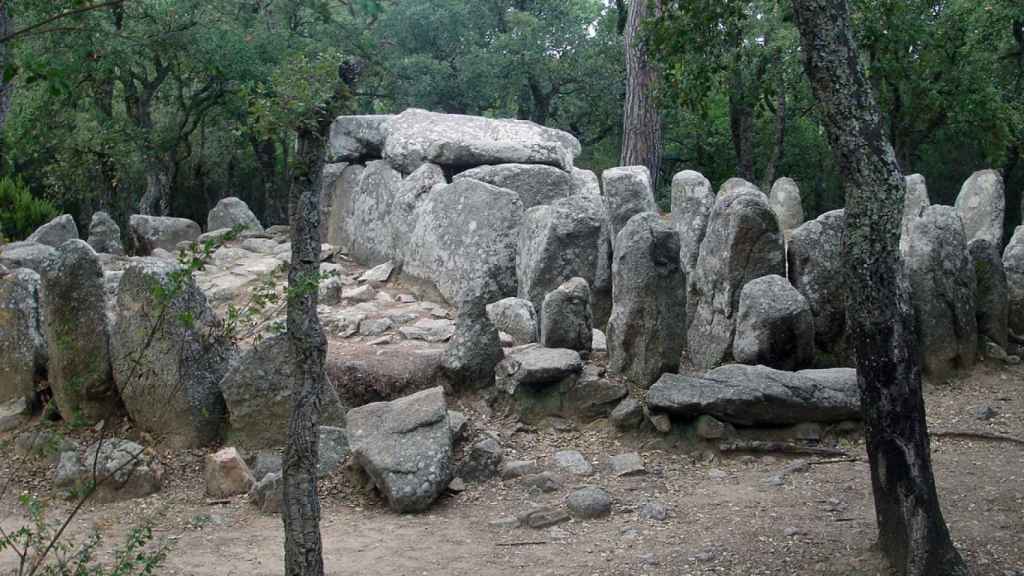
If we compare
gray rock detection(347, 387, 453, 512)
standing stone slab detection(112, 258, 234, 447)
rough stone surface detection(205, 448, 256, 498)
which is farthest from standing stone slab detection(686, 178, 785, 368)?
standing stone slab detection(112, 258, 234, 447)

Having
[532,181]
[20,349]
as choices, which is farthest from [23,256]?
[532,181]

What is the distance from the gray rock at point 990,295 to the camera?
353 inches

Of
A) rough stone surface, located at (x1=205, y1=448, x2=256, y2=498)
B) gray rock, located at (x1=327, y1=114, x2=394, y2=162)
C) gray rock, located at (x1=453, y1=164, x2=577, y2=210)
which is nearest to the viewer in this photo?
rough stone surface, located at (x1=205, y1=448, x2=256, y2=498)

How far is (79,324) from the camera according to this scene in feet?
27.1

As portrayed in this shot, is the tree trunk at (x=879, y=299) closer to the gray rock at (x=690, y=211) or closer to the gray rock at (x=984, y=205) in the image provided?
the gray rock at (x=690, y=211)

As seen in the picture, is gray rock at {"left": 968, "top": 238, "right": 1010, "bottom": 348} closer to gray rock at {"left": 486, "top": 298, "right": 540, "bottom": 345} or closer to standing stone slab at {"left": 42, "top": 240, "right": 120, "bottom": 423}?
gray rock at {"left": 486, "top": 298, "right": 540, "bottom": 345}

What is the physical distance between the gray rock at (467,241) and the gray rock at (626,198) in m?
0.99

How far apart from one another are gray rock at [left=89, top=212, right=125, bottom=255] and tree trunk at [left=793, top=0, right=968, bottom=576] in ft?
41.9

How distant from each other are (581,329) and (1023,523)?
3.64 meters

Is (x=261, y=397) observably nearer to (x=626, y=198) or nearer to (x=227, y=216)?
(x=626, y=198)

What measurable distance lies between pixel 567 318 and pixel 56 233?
917 cm

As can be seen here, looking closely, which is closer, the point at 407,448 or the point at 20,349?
the point at 407,448

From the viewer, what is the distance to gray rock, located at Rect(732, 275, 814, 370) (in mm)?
8086

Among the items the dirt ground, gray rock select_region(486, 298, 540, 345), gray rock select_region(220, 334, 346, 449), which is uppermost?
gray rock select_region(486, 298, 540, 345)
